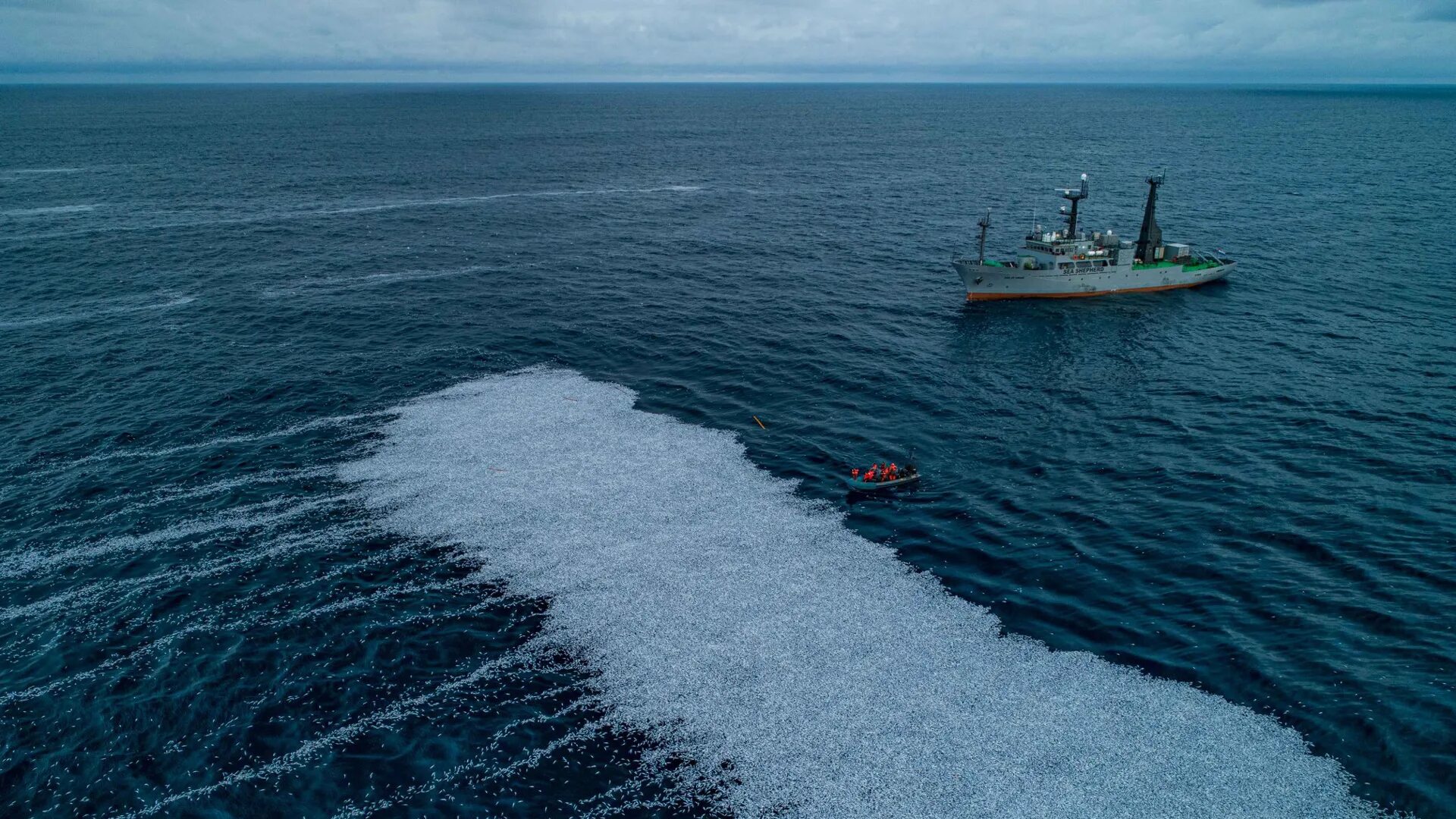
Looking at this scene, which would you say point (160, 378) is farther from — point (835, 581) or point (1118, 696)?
point (1118, 696)

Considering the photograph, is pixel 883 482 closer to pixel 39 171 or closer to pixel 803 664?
pixel 803 664

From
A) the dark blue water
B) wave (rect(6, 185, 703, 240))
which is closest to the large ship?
the dark blue water

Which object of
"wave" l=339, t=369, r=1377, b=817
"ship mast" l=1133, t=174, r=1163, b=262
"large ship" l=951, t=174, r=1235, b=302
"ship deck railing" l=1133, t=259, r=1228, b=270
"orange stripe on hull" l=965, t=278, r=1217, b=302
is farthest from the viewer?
"ship mast" l=1133, t=174, r=1163, b=262

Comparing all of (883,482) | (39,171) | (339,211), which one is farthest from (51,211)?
(883,482)

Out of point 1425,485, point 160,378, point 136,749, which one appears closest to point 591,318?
point 160,378

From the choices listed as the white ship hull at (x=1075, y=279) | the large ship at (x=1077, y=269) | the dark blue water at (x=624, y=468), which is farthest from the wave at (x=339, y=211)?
A: the white ship hull at (x=1075, y=279)

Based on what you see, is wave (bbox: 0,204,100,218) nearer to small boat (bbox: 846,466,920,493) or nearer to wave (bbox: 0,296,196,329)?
wave (bbox: 0,296,196,329)

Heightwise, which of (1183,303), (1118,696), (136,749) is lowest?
(136,749)

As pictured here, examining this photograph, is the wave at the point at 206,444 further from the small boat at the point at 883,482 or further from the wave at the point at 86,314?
the small boat at the point at 883,482
